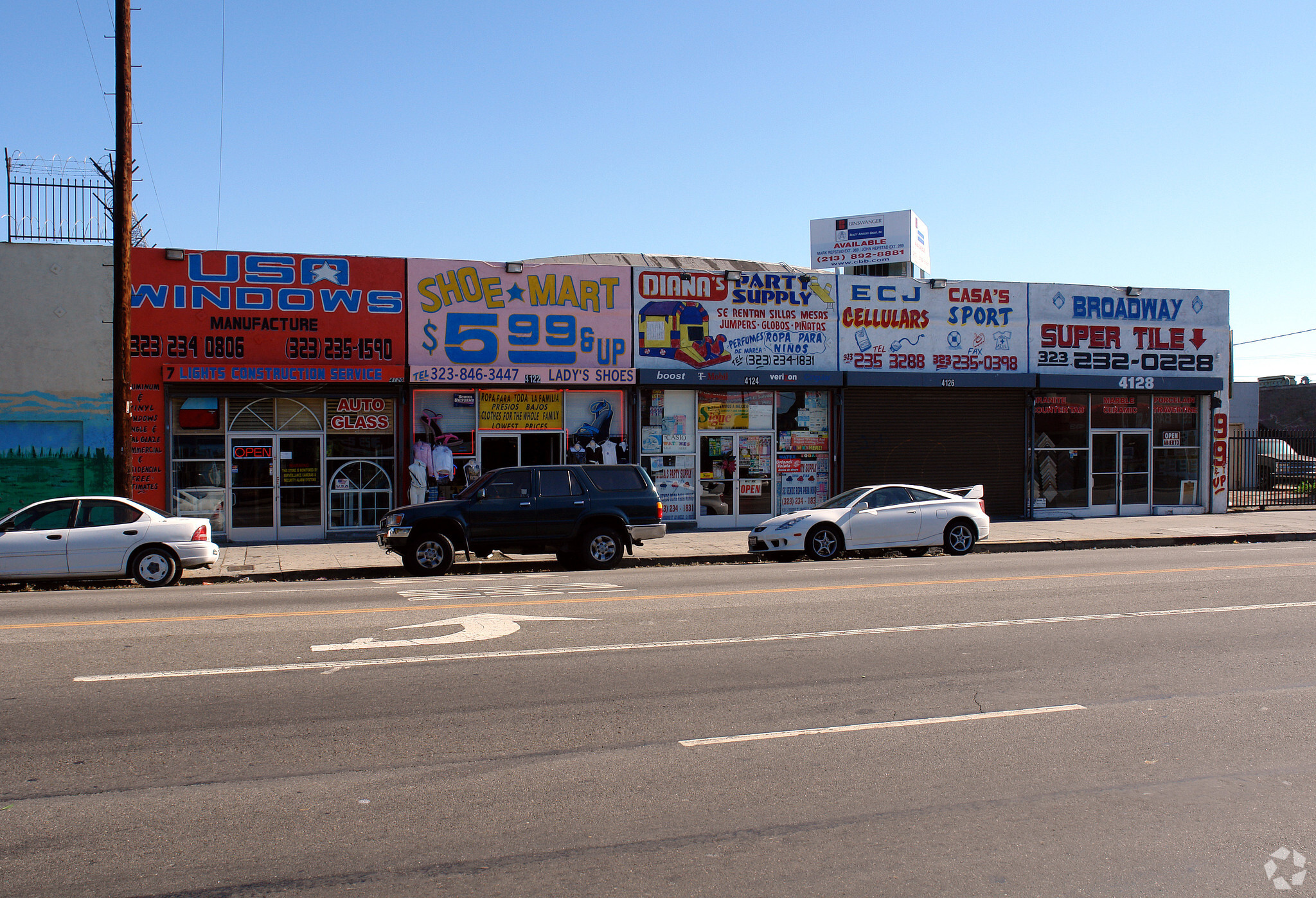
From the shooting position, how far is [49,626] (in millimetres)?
9664

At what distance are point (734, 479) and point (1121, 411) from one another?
10.2 m

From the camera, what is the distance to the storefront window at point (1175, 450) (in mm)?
25219

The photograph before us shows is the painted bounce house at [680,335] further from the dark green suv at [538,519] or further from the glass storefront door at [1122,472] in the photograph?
the glass storefront door at [1122,472]

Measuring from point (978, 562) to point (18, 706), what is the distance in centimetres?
1287

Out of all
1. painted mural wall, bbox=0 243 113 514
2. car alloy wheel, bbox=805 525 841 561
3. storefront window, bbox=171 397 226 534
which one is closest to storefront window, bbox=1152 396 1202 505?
car alloy wheel, bbox=805 525 841 561

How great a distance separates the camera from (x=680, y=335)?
70.9 ft

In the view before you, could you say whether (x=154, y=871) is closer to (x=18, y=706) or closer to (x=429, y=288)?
(x=18, y=706)

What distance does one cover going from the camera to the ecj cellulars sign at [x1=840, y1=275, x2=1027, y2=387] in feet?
74.5

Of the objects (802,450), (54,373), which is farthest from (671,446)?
(54,373)

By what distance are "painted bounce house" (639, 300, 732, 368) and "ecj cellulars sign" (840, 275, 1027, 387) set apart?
311 centimetres

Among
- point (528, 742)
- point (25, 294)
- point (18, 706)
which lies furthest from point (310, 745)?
point (25, 294)

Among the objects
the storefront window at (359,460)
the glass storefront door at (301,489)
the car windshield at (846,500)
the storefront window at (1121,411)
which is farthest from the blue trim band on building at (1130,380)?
the glass storefront door at (301,489)

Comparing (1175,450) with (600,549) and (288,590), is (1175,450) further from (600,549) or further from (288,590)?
(288,590)

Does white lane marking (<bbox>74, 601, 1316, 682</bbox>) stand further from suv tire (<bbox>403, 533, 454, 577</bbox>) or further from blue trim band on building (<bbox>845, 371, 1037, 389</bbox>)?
blue trim band on building (<bbox>845, 371, 1037, 389</bbox>)
